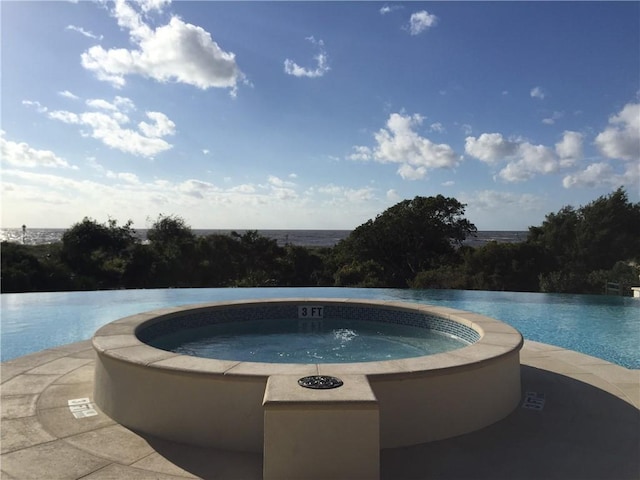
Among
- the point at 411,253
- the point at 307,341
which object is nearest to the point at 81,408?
the point at 307,341

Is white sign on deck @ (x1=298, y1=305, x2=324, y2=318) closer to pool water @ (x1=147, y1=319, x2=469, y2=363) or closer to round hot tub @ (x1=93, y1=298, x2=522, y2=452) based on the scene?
pool water @ (x1=147, y1=319, x2=469, y2=363)

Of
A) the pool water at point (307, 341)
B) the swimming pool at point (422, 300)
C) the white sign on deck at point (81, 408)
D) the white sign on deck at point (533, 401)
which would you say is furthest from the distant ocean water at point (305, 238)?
the white sign on deck at point (533, 401)

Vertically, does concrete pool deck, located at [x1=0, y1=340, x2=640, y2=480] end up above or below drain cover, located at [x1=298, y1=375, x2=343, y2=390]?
below

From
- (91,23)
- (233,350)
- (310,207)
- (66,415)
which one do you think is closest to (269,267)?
(310,207)

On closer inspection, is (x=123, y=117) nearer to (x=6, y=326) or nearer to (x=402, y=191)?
(x=6, y=326)

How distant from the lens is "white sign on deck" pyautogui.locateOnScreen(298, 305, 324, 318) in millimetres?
9016

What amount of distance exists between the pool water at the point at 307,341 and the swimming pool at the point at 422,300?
2.84 metres

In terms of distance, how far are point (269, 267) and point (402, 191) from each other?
10044mm

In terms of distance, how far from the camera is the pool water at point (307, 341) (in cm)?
680

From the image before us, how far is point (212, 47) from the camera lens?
12422 millimetres

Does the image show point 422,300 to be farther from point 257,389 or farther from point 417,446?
point 257,389

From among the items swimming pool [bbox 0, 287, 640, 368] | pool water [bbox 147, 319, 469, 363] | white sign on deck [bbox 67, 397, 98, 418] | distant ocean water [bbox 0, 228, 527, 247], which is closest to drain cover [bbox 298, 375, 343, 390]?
white sign on deck [bbox 67, 397, 98, 418]

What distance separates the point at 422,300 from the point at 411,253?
9965 mm

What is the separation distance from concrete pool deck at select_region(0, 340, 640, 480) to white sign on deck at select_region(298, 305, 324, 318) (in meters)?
4.44
